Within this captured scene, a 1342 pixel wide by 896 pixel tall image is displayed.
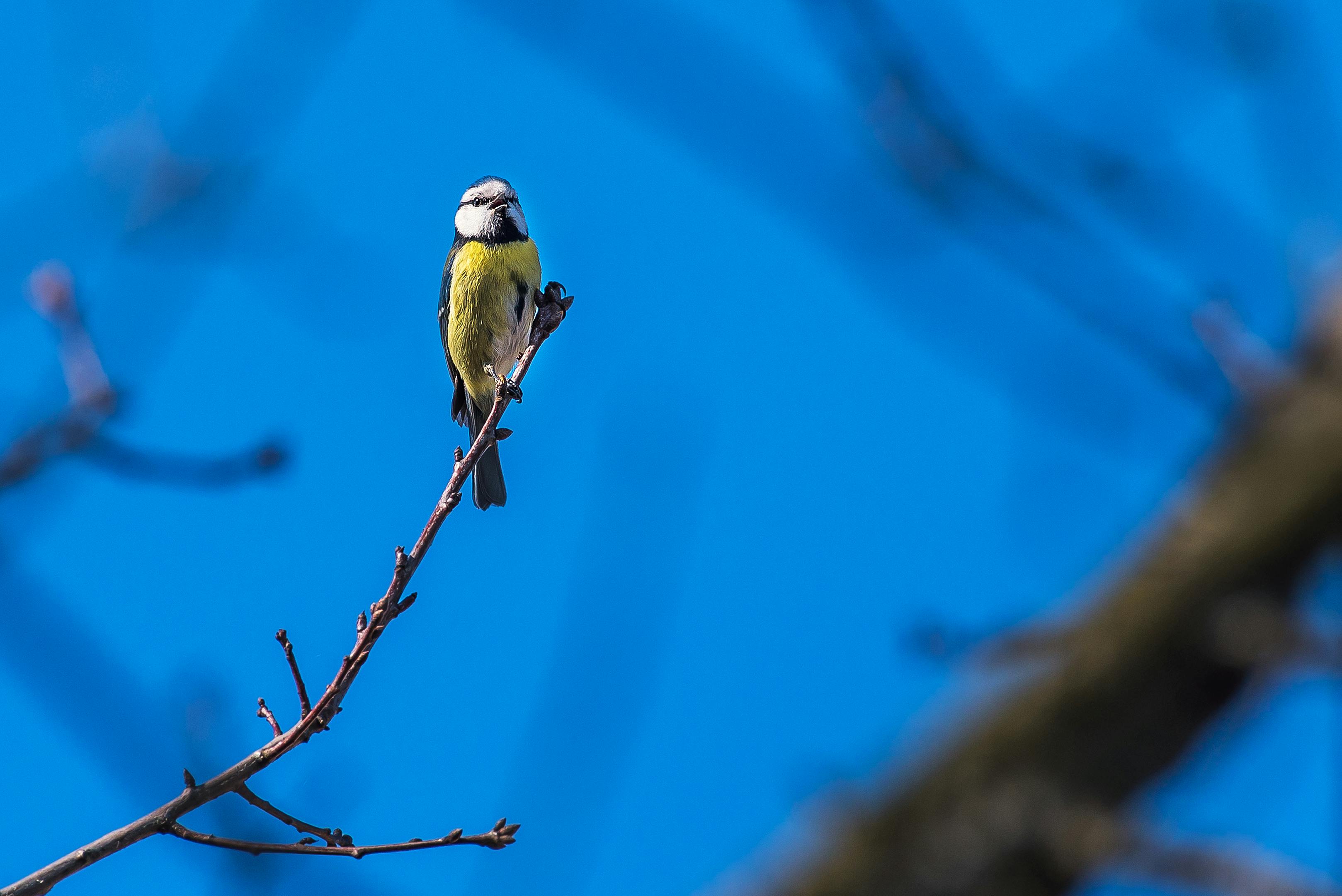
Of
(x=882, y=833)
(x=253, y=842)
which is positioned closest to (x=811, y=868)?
(x=882, y=833)

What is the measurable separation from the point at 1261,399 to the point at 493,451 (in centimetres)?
515

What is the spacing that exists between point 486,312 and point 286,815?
3902 mm

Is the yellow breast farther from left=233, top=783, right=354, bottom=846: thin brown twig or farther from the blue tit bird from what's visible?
left=233, top=783, right=354, bottom=846: thin brown twig

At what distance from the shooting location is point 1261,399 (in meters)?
1.11

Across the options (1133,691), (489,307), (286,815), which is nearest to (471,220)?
(489,307)

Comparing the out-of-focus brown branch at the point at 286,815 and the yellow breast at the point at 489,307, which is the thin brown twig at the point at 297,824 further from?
the yellow breast at the point at 489,307

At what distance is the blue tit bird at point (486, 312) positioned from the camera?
20.4 ft

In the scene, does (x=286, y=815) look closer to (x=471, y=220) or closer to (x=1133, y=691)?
(x=1133, y=691)

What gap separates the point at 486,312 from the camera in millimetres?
6254

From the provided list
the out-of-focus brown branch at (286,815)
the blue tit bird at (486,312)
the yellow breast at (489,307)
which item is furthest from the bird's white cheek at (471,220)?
the out-of-focus brown branch at (286,815)

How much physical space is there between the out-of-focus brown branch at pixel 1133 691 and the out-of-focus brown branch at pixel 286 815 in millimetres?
1626

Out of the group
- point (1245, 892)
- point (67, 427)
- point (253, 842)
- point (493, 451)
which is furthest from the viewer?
point (493, 451)

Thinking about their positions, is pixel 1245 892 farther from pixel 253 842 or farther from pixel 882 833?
pixel 253 842

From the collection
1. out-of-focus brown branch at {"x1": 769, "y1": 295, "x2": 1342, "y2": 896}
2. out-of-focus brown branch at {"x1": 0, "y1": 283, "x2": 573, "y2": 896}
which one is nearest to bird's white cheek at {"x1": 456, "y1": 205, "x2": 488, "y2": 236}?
out-of-focus brown branch at {"x1": 0, "y1": 283, "x2": 573, "y2": 896}
